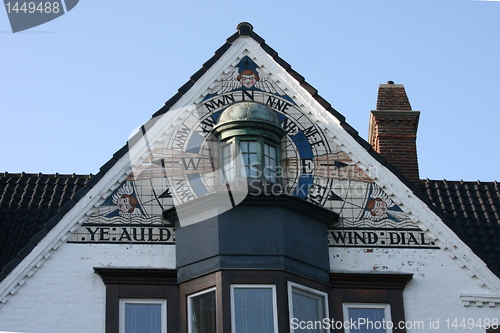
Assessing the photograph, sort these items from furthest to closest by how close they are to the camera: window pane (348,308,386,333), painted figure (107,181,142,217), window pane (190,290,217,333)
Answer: painted figure (107,181,142,217) < window pane (348,308,386,333) < window pane (190,290,217,333)

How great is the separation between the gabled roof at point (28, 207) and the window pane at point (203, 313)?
2995 millimetres

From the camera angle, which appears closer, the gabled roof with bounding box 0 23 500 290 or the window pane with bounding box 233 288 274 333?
the window pane with bounding box 233 288 274 333

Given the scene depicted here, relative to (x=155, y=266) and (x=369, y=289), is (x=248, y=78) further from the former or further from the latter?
(x=369, y=289)

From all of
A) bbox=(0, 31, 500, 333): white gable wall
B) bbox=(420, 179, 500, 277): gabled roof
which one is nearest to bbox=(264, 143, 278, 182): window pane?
bbox=(0, 31, 500, 333): white gable wall

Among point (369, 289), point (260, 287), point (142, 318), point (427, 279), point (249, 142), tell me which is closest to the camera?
point (260, 287)

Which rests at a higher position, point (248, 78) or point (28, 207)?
point (248, 78)

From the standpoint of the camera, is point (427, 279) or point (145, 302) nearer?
point (145, 302)

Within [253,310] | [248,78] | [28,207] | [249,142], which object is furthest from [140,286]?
[248,78]

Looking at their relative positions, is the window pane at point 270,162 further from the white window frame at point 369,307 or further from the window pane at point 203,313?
the white window frame at point 369,307

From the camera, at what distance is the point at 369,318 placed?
18.7 meters

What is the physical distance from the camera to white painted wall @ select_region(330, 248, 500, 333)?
18.7 m

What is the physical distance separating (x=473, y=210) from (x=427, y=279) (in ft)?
10.4

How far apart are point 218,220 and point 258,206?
0.78 metres

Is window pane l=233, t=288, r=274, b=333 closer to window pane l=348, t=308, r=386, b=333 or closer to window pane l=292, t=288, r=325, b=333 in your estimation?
window pane l=292, t=288, r=325, b=333
